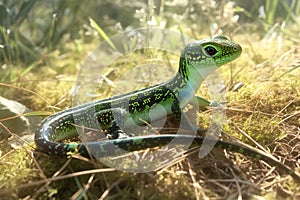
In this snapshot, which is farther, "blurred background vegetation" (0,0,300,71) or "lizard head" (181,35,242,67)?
"blurred background vegetation" (0,0,300,71)

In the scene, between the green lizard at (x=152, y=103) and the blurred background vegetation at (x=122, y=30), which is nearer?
the blurred background vegetation at (x=122, y=30)

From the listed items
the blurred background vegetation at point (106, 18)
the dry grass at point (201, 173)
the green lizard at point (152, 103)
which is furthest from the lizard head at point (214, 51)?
the blurred background vegetation at point (106, 18)

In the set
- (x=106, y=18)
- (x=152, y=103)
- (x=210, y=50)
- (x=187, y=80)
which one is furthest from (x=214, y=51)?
(x=106, y=18)

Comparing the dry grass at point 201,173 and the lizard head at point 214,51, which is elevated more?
the lizard head at point 214,51

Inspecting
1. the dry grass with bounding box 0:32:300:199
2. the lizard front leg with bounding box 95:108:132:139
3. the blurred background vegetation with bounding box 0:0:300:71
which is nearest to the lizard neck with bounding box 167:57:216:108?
the dry grass with bounding box 0:32:300:199

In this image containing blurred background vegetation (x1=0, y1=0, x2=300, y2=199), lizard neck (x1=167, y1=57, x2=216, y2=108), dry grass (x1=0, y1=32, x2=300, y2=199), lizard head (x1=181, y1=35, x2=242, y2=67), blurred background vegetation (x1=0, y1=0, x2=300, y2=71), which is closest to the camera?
dry grass (x1=0, y1=32, x2=300, y2=199)

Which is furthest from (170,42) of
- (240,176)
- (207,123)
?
(240,176)

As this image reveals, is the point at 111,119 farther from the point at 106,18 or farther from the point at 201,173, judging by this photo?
the point at 106,18

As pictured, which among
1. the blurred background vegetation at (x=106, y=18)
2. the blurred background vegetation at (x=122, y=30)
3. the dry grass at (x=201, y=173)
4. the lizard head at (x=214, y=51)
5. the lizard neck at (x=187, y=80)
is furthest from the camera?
the blurred background vegetation at (x=106, y=18)

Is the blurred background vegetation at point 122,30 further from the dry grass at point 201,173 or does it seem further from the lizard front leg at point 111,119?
the lizard front leg at point 111,119

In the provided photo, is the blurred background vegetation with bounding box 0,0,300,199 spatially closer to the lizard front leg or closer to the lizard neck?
the lizard neck

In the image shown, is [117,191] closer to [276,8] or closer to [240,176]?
[240,176]

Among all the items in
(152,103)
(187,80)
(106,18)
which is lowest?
(106,18)
